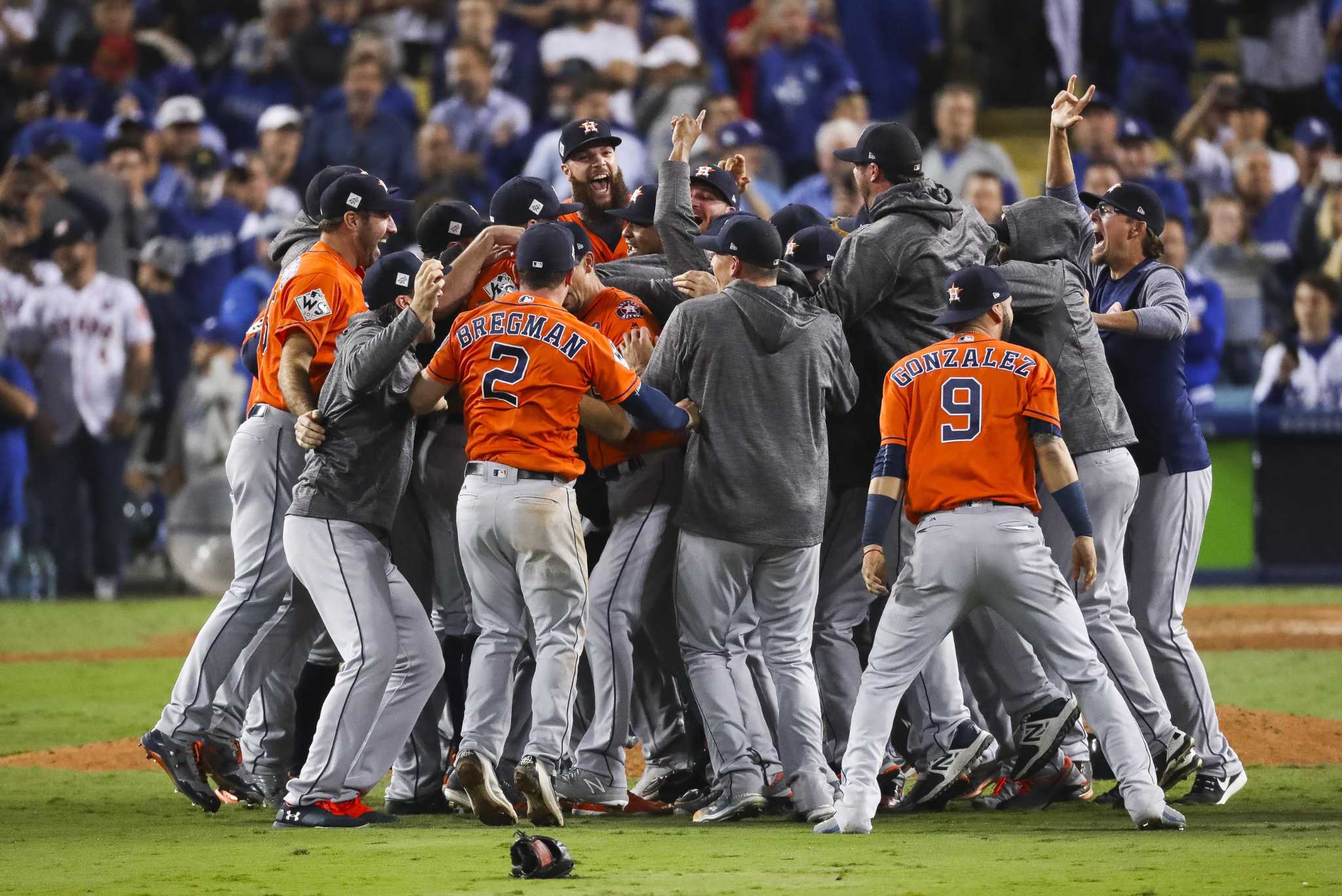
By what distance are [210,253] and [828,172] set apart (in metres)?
4.73

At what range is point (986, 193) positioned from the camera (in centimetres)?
1166

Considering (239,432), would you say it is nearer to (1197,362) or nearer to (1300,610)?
(1197,362)

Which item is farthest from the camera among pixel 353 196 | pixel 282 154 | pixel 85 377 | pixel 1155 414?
pixel 282 154

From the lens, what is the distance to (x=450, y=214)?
23.2 ft

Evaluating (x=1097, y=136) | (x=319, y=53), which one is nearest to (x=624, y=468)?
(x=1097, y=136)

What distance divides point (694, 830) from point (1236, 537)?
8.37 metres

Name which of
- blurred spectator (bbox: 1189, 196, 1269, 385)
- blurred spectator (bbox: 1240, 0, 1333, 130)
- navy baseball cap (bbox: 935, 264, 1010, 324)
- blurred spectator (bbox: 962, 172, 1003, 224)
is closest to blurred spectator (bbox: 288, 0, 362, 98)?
blurred spectator (bbox: 962, 172, 1003, 224)

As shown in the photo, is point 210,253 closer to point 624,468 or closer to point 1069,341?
point 624,468

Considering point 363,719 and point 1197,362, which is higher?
point 1197,362

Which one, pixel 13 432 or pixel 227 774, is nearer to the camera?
pixel 227 774

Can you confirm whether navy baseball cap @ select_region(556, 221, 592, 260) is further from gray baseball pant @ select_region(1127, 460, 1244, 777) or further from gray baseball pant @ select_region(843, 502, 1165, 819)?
gray baseball pant @ select_region(1127, 460, 1244, 777)

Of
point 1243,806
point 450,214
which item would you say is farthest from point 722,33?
point 1243,806

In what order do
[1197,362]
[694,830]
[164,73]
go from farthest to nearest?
1. [164,73]
2. [1197,362]
3. [694,830]

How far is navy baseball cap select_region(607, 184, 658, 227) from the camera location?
24.3ft
